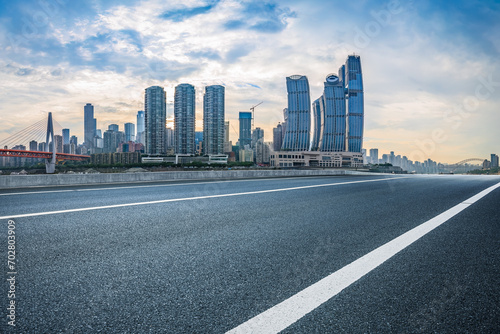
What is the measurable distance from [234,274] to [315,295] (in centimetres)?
82

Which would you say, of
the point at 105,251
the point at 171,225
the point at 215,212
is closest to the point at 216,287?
the point at 105,251

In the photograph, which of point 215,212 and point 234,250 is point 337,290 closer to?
point 234,250

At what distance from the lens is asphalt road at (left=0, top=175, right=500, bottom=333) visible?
193 cm

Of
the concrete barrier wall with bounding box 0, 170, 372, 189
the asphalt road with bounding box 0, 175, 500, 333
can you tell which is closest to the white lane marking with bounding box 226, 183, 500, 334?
Result: the asphalt road with bounding box 0, 175, 500, 333

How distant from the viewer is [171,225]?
195 inches

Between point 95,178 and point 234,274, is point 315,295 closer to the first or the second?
point 234,274

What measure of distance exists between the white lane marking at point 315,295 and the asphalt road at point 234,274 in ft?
0.20

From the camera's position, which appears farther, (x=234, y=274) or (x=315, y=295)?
(x=234, y=274)

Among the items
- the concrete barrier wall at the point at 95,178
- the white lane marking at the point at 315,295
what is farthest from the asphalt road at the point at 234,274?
the concrete barrier wall at the point at 95,178

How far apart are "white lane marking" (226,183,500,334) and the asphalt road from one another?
6cm

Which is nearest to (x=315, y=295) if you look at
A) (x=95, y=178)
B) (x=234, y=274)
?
(x=234, y=274)

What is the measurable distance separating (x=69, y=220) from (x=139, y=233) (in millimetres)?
1904

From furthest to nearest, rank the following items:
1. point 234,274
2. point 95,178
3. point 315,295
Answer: point 95,178
point 234,274
point 315,295

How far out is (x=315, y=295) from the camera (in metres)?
2.28
